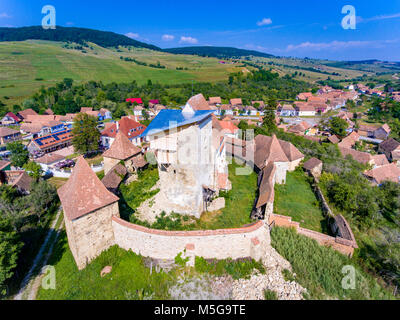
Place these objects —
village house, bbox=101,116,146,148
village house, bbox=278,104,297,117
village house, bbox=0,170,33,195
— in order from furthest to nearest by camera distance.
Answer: village house, bbox=278,104,297,117 → village house, bbox=101,116,146,148 → village house, bbox=0,170,33,195

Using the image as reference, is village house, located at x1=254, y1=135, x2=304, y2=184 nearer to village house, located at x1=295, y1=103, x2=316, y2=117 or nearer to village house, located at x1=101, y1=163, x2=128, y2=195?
village house, located at x1=101, y1=163, x2=128, y2=195

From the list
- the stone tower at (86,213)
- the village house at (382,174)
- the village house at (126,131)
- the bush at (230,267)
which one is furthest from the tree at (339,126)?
the stone tower at (86,213)

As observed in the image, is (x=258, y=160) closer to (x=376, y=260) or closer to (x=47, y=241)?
(x=376, y=260)

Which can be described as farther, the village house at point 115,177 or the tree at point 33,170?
the tree at point 33,170

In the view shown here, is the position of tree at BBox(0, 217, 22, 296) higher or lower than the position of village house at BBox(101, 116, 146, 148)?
lower

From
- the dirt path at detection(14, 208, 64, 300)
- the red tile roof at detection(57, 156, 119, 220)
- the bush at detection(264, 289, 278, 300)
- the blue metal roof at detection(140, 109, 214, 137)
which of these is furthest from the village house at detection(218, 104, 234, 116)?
the bush at detection(264, 289, 278, 300)

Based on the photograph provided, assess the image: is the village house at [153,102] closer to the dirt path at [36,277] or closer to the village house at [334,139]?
the village house at [334,139]

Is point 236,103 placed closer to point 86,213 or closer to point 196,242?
point 196,242
